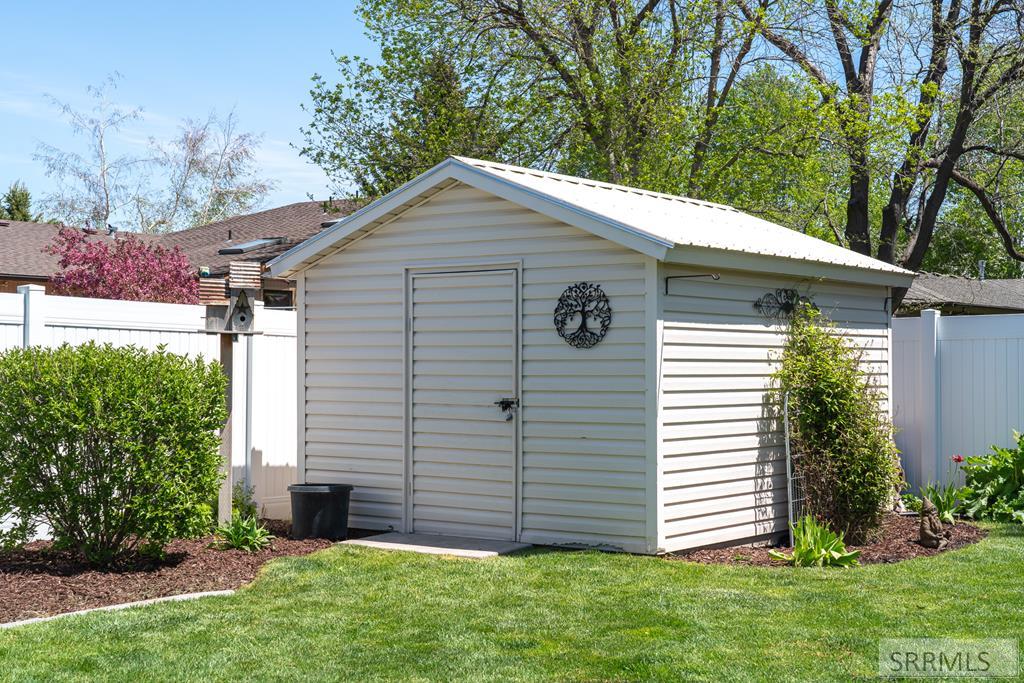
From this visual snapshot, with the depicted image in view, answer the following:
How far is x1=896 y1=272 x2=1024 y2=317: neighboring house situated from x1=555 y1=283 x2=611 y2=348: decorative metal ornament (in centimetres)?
1437

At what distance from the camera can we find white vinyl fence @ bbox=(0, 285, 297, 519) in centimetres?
857

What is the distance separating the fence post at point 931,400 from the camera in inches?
444

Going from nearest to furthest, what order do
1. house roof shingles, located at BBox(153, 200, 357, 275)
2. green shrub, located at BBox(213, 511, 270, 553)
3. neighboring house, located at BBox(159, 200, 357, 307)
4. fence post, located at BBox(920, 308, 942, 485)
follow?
green shrub, located at BBox(213, 511, 270, 553) → fence post, located at BBox(920, 308, 942, 485) → neighboring house, located at BBox(159, 200, 357, 307) → house roof shingles, located at BBox(153, 200, 357, 275)

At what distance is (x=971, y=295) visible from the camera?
22.4m

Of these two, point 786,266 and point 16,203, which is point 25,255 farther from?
point 786,266

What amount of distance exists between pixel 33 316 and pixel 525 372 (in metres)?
3.70

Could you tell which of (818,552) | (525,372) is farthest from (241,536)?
(818,552)

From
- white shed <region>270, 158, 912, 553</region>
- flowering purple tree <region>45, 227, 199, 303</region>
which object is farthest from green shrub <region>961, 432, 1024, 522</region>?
flowering purple tree <region>45, 227, 199, 303</region>

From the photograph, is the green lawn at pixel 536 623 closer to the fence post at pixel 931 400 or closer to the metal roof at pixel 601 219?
the metal roof at pixel 601 219

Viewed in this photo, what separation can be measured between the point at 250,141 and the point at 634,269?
29.2 metres

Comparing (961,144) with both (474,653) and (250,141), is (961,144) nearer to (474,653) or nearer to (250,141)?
(474,653)

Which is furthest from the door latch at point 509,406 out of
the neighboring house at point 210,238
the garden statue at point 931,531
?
the neighboring house at point 210,238

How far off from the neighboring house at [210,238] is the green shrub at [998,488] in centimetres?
1075

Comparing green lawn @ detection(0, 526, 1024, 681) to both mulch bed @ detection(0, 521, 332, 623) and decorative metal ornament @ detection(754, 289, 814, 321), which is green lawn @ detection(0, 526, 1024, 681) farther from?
decorative metal ornament @ detection(754, 289, 814, 321)
